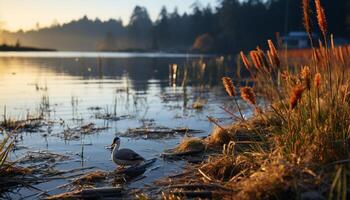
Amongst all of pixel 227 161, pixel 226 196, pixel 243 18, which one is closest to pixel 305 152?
pixel 226 196

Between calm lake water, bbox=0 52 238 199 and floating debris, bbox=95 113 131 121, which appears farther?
floating debris, bbox=95 113 131 121

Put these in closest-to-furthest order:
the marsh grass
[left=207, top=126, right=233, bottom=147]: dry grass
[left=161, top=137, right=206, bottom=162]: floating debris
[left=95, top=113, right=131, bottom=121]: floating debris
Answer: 1. the marsh grass
2. [left=161, top=137, right=206, bottom=162]: floating debris
3. [left=207, top=126, right=233, bottom=147]: dry grass
4. [left=95, top=113, right=131, bottom=121]: floating debris

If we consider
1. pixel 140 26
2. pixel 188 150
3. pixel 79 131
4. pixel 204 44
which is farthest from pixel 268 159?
pixel 140 26

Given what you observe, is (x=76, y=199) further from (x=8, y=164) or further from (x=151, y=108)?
(x=151, y=108)

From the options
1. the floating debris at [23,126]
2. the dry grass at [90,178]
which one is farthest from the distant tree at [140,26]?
the dry grass at [90,178]

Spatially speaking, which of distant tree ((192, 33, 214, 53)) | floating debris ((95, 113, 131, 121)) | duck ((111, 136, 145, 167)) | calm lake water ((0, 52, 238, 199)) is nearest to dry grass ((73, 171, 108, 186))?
calm lake water ((0, 52, 238, 199))

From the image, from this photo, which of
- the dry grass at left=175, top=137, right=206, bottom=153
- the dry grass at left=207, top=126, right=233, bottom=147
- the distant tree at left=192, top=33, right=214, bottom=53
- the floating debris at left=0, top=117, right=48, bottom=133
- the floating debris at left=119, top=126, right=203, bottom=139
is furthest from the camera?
the distant tree at left=192, top=33, right=214, bottom=53

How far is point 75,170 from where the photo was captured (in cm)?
799

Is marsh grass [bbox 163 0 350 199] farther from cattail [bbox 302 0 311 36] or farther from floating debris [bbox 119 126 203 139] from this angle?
floating debris [bbox 119 126 203 139]

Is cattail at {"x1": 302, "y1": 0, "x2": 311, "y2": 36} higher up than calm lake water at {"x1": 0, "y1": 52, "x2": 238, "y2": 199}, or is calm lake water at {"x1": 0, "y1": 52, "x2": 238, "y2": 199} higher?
cattail at {"x1": 302, "y1": 0, "x2": 311, "y2": 36}

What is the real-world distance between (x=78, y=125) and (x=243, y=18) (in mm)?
90315

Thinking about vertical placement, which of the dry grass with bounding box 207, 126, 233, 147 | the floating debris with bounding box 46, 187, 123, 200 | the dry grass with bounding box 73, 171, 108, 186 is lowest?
the dry grass with bounding box 73, 171, 108, 186

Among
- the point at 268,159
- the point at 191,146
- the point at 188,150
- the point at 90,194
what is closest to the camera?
the point at 268,159

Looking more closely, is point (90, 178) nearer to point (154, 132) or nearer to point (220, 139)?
point (220, 139)
